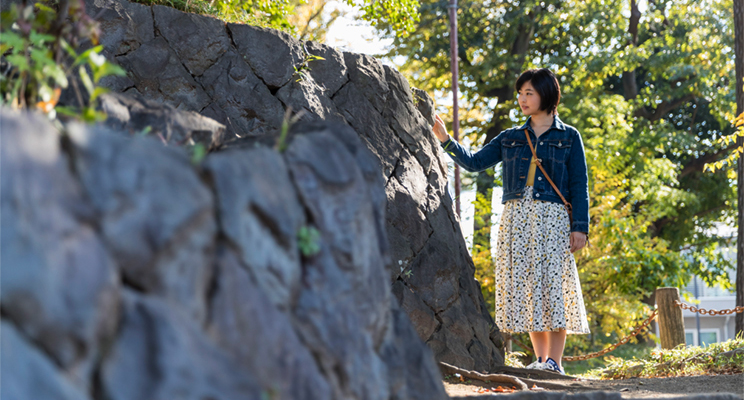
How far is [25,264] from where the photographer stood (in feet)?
3.76

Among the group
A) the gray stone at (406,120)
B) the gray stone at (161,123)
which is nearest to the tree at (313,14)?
the gray stone at (406,120)

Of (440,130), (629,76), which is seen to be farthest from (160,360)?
(629,76)

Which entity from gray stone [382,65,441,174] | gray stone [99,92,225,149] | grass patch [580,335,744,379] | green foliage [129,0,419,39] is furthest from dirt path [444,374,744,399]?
green foliage [129,0,419,39]

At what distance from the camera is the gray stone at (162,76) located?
363 cm

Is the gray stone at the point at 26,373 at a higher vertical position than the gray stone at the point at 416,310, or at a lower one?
higher

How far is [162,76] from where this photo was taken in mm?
3715

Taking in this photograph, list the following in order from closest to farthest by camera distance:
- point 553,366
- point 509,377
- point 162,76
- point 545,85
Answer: point 509,377 → point 162,76 → point 553,366 → point 545,85

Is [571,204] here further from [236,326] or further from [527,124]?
[236,326]

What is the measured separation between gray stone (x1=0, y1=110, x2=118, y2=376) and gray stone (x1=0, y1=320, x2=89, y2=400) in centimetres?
2

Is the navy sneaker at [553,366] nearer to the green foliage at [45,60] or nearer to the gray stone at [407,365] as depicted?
the gray stone at [407,365]

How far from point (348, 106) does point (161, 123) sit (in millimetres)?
2317

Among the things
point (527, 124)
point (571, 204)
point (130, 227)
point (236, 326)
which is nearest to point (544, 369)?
point (571, 204)

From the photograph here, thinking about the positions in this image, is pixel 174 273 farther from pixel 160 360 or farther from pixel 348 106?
pixel 348 106

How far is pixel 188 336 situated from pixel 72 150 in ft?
1.55
